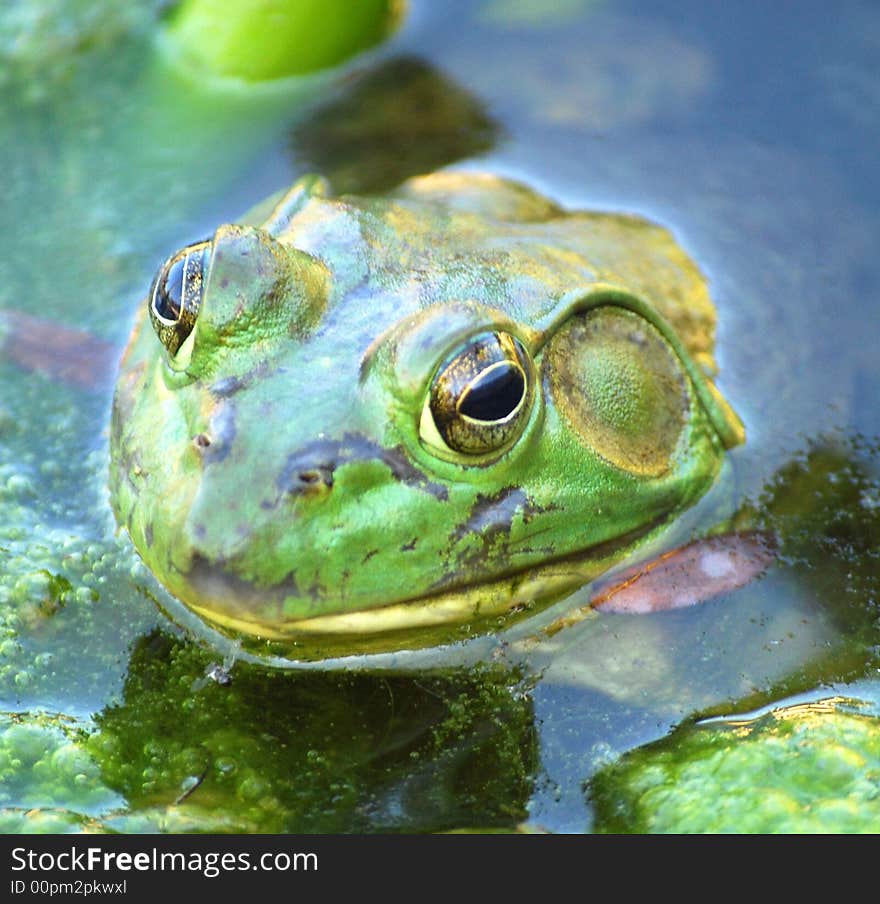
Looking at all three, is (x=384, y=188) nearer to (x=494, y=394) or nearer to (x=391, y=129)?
(x=391, y=129)

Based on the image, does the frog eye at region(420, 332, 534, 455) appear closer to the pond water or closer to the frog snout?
the frog snout

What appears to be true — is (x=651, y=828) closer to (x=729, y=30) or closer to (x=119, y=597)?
(x=119, y=597)

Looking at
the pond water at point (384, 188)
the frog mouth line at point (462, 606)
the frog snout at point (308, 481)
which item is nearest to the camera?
the frog snout at point (308, 481)

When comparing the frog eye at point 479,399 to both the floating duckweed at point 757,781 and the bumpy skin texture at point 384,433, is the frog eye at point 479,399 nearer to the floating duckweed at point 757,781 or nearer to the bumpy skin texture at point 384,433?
the bumpy skin texture at point 384,433

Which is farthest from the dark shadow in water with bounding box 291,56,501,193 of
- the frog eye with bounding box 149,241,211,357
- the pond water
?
the frog eye with bounding box 149,241,211,357

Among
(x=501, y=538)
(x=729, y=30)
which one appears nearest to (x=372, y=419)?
(x=501, y=538)

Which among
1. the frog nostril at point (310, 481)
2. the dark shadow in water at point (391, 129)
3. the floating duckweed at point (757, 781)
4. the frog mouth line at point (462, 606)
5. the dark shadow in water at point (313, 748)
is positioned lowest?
the dark shadow in water at point (313, 748)

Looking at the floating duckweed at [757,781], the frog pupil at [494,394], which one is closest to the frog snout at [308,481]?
the frog pupil at [494,394]
